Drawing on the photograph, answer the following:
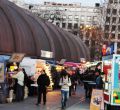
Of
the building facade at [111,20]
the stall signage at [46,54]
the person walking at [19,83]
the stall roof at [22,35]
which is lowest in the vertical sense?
the person walking at [19,83]

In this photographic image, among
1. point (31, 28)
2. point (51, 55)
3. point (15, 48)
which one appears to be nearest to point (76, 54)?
point (51, 55)

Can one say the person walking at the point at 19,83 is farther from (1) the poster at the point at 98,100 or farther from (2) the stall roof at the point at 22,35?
(1) the poster at the point at 98,100

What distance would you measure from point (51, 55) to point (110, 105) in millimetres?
26534

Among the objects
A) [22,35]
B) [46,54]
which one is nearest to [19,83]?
[22,35]

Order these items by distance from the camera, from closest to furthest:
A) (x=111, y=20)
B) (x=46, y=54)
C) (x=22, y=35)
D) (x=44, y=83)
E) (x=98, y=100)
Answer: (x=98, y=100), (x=44, y=83), (x=22, y=35), (x=46, y=54), (x=111, y=20)

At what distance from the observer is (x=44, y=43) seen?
44.7m

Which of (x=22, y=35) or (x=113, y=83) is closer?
(x=113, y=83)

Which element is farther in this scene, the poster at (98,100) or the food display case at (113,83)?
the food display case at (113,83)

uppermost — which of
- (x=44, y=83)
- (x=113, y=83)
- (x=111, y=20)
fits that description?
(x=111, y=20)

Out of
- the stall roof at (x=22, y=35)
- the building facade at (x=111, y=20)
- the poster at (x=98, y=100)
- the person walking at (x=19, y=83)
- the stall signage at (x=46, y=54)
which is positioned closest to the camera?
the poster at (x=98, y=100)

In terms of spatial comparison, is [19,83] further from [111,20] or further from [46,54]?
[111,20]

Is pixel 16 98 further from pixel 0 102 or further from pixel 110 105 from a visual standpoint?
pixel 110 105

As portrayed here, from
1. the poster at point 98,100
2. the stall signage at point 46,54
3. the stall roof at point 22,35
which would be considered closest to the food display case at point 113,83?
the poster at point 98,100

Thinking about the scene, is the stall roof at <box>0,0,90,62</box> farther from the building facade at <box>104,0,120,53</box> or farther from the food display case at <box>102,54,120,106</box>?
the food display case at <box>102,54,120,106</box>
